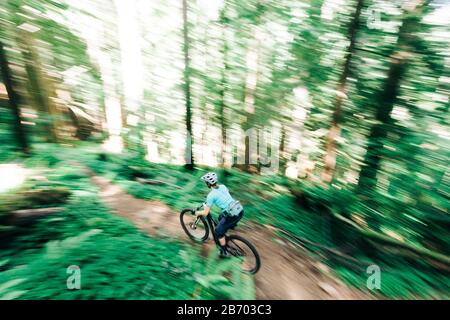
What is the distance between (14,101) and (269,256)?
728cm

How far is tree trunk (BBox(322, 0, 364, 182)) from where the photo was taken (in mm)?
5312

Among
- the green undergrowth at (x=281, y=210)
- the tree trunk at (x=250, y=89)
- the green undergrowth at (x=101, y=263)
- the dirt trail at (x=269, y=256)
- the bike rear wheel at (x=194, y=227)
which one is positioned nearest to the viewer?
the green undergrowth at (x=101, y=263)

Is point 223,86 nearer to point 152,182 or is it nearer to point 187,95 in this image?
point 187,95

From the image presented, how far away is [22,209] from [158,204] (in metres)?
2.95

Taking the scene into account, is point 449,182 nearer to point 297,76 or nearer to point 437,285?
point 437,285

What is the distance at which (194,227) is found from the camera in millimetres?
5355

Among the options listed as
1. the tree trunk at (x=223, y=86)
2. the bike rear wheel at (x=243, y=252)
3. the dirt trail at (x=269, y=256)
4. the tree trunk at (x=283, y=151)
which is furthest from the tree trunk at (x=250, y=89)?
the bike rear wheel at (x=243, y=252)

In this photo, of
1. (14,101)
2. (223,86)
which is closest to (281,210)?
(223,86)

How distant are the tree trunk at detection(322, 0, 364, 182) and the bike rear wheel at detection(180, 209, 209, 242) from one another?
356cm

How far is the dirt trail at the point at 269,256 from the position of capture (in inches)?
181

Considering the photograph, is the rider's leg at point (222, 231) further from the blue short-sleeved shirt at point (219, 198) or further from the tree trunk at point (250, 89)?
the tree trunk at point (250, 89)

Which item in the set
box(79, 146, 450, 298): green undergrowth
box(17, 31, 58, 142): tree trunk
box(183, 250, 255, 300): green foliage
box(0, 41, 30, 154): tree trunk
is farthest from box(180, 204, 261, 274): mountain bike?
box(17, 31, 58, 142): tree trunk

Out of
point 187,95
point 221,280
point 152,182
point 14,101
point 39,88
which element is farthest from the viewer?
point 187,95

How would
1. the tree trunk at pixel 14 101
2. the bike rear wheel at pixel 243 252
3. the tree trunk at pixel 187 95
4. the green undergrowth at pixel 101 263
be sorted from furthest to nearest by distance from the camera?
the tree trunk at pixel 187 95 < the tree trunk at pixel 14 101 < the bike rear wheel at pixel 243 252 < the green undergrowth at pixel 101 263
